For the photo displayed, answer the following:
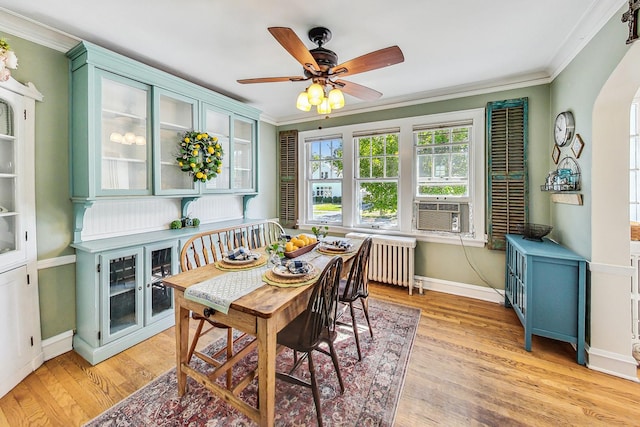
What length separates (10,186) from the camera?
1935 mm

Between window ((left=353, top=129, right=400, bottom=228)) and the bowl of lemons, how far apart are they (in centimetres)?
177

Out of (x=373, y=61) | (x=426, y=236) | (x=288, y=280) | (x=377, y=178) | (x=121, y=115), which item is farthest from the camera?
(x=377, y=178)

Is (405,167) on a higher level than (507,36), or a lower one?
lower

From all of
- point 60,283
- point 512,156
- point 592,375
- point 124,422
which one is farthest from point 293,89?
point 592,375

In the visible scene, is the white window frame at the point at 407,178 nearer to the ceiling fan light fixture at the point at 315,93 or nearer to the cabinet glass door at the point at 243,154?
the cabinet glass door at the point at 243,154

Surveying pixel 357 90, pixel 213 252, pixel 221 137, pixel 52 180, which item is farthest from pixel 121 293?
pixel 357 90

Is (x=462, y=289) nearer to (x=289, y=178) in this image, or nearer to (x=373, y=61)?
(x=373, y=61)

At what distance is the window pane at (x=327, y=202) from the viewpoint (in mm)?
4298

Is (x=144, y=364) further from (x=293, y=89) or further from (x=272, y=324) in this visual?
(x=293, y=89)

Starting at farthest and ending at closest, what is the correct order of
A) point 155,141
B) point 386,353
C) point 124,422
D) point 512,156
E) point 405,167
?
point 405,167 < point 512,156 < point 155,141 < point 386,353 < point 124,422

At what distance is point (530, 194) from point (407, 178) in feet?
4.49

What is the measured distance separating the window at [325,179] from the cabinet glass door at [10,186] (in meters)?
3.30

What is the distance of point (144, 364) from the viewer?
6.88ft

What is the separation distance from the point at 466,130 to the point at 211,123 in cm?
316
